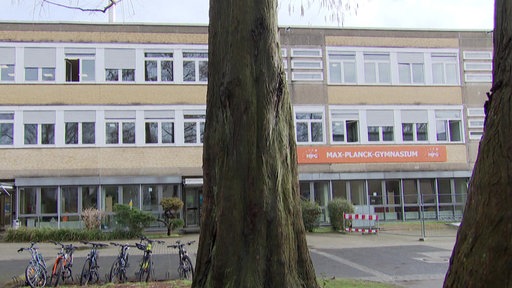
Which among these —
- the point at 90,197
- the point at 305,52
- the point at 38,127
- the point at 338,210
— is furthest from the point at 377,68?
the point at 38,127

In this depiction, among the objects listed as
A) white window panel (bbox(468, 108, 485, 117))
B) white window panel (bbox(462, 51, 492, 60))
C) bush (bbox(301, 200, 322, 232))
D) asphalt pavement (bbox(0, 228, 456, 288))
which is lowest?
asphalt pavement (bbox(0, 228, 456, 288))

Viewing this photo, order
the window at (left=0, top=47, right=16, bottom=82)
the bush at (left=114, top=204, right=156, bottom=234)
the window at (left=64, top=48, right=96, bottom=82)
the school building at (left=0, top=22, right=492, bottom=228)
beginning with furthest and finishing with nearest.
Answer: the window at (left=64, top=48, right=96, bottom=82)
the window at (left=0, top=47, right=16, bottom=82)
the school building at (left=0, top=22, right=492, bottom=228)
the bush at (left=114, top=204, right=156, bottom=234)

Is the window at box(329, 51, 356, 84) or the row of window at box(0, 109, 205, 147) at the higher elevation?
the window at box(329, 51, 356, 84)

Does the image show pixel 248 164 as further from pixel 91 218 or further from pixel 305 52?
pixel 305 52

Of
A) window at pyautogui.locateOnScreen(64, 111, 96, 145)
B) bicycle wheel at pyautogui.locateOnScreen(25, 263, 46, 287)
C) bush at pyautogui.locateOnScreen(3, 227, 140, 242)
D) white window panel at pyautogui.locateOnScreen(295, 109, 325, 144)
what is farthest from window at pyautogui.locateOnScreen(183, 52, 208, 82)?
bicycle wheel at pyautogui.locateOnScreen(25, 263, 46, 287)

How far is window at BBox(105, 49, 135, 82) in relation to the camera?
84.9 ft

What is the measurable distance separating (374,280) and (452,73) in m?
21.2

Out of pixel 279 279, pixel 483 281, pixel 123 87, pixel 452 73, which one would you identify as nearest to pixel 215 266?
pixel 279 279

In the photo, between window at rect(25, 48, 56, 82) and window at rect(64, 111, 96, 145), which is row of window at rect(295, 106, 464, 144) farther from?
window at rect(25, 48, 56, 82)

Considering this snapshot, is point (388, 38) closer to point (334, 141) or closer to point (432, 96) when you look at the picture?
point (432, 96)

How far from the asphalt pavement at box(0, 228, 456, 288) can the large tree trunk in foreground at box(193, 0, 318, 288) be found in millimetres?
5634

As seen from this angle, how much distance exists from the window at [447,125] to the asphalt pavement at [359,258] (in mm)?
8484

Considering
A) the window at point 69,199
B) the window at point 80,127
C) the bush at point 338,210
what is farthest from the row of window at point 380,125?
the window at point 69,199

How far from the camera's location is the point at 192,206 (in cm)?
2619
